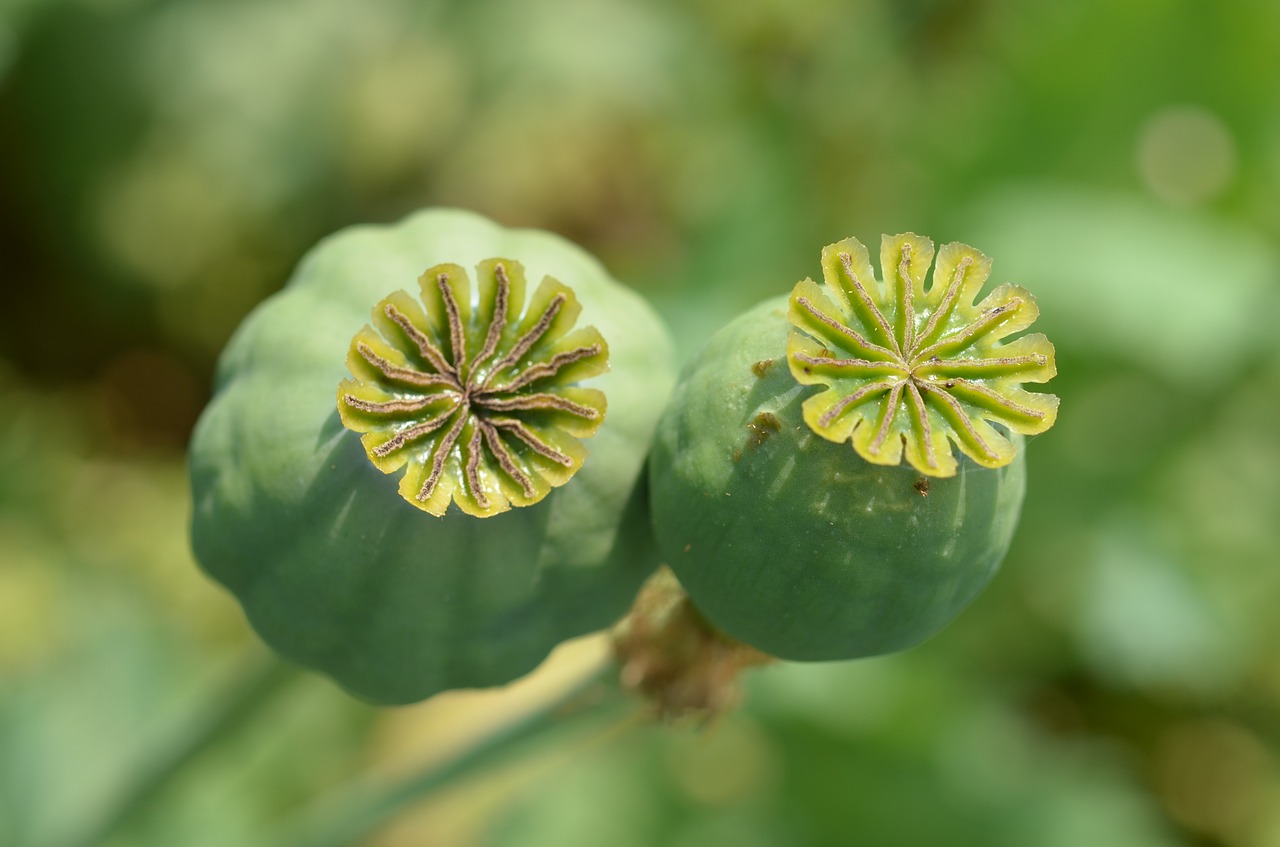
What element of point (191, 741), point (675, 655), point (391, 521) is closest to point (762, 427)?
point (391, 521)

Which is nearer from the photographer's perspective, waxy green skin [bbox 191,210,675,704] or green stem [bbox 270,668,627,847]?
waxy green skin [bbox 191,210,675,704]

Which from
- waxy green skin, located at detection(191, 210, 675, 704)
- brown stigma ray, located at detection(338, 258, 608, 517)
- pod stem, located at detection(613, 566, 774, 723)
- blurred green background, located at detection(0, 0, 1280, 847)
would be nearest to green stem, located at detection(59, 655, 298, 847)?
waxy green skin, located at detection(191, 210, 675, 704)

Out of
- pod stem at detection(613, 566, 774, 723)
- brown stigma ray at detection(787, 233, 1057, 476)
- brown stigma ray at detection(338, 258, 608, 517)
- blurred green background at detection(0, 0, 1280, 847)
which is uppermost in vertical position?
brown stigma ray at detection(787, 233, 1057, 476)

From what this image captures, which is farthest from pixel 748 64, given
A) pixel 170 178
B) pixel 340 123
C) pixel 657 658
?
pixel 657 658

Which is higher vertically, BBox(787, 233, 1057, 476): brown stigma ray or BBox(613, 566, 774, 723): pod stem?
BBox(787, 233, 1057, 476): brown stigma ray

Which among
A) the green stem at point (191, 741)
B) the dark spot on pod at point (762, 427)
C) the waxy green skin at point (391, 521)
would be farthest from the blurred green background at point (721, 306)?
the dark spot on pod at point (762, 427)

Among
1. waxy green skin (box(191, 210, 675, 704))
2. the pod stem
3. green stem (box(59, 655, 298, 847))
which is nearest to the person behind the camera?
waxy green skin (box(191, 210, 675, 704))

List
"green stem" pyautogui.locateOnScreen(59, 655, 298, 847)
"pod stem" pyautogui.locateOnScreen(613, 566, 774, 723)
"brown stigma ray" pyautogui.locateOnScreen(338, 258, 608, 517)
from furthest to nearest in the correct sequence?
"green stem" pyautogui.locateOnScreen(59, 655, 298, 847) < "pod stem" pyautogui.locateOnScreen(613, 566, 774, 723) < "brown stigma ray" pyautogui.locateOnScreen(338, 258, 608, 517)

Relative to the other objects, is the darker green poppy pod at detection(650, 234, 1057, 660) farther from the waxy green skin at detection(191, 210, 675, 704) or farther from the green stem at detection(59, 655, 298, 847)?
the green stem at detection(59, 655, 298, 847)
